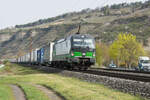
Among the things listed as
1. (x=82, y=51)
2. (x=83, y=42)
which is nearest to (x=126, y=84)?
(x=82, y=51)

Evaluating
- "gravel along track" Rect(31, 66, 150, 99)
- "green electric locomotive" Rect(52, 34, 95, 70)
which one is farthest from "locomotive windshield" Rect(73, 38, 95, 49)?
"gravel along track" Rect(31, 66, 150, 99)

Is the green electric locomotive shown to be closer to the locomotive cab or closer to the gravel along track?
the locomotive cab

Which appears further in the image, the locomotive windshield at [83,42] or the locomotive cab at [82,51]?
the locomotive windshield at [83,42]

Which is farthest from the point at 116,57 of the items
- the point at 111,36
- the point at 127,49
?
the point at 111,36

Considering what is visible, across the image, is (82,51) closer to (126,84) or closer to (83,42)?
(83,42)

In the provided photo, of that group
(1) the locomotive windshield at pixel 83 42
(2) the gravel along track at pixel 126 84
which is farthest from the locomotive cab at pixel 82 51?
(2) the gravel along track at pixel 126 84

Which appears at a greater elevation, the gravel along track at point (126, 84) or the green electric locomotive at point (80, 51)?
the green electric locomotive at point (80, 51)

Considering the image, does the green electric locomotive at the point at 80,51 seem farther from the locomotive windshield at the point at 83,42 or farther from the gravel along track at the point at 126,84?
the gravel along track at the point at 126,84

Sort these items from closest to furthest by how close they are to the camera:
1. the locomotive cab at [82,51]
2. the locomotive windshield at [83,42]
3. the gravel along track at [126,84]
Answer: the gravel along track at [126,84] < the locomotive cab at [82,51] < the locomotive windshield at [83,42]

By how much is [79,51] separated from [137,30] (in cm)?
14266

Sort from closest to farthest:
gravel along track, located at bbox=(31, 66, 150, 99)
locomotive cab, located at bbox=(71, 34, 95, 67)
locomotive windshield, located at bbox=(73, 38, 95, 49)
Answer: gravel along track, located at bbox=(31, 66, 150, 99), locomotive cab, located at bbox=(71, 34, 95, 67), locomotive windshield, located at bbox=(73, 38, 95, 49)

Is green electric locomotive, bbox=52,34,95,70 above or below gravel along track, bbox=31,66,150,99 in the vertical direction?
above

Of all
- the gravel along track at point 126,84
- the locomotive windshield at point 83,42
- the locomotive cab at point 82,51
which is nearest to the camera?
the gravel along track at point 126,84

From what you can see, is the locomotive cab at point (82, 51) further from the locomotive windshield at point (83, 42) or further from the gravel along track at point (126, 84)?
the gravel along track at point (126, 84)
